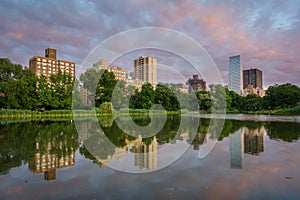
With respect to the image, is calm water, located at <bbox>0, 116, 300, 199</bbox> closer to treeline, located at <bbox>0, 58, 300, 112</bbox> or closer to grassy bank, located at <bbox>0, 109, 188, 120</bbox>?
grassy bank, located at <bbox>0, 109, 188, 120</bbox>

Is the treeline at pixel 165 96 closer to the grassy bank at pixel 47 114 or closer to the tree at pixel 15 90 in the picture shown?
the grassy bank at pixel 47 114

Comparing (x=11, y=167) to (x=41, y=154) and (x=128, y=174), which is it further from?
(x=128, y=174)

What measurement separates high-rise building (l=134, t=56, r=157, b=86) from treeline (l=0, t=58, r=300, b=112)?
524cm

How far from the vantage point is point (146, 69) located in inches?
1554

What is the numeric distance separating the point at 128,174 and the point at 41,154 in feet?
9.91

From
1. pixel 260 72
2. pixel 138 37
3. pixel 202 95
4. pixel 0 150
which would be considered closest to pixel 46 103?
pixel 138 37

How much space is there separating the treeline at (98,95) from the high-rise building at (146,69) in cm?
524

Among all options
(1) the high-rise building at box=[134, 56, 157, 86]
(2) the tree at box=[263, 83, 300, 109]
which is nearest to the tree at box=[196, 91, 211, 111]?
(2) the tree at box=[263, 83, 300, 109]

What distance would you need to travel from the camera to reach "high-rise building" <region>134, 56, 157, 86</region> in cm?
3615

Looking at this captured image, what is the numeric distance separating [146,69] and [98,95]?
10.6 meters

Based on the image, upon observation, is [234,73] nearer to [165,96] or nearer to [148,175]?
[165,96]

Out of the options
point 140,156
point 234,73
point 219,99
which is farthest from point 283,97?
point 234,73

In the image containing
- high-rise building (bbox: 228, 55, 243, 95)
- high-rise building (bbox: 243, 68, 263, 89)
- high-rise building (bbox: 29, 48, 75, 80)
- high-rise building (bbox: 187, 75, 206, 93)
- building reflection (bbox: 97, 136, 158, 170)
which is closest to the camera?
building reflection (bbox: 97, 136, 158, 170)

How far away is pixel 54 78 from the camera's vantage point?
3538 cm
